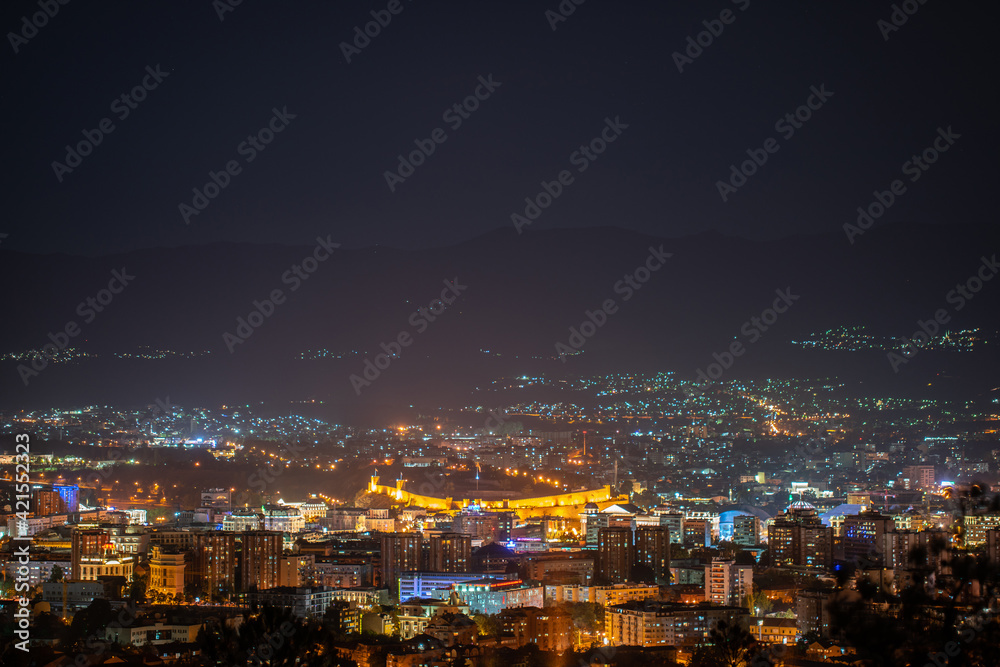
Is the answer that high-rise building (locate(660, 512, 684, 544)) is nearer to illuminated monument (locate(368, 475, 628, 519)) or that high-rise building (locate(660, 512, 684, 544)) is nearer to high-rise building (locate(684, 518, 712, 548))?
high-rise building (locate(684, 518, 712, 548))

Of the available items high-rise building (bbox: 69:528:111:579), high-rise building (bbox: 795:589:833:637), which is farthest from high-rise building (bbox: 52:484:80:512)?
high-rise building (bbox: 795:589:833:637)

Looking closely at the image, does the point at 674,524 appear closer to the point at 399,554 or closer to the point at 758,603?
the point at 399,554

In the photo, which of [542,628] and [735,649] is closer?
[735,649]

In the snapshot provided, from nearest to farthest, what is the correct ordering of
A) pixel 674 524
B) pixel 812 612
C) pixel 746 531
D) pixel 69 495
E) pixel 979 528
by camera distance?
pixel 979 528 → pixel 812 612 → pixel 674 524 → pixel 746 531 → pixel 69 495

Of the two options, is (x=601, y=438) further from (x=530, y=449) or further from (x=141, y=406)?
(x=141, y=406)

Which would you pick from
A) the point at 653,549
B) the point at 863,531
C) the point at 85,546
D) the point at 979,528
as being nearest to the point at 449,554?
the point at 653,549

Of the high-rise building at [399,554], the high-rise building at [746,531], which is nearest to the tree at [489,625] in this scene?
the high-rise building at [399,554]

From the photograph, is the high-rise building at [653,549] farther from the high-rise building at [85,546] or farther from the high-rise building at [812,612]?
the high-rise building at [85,546]
